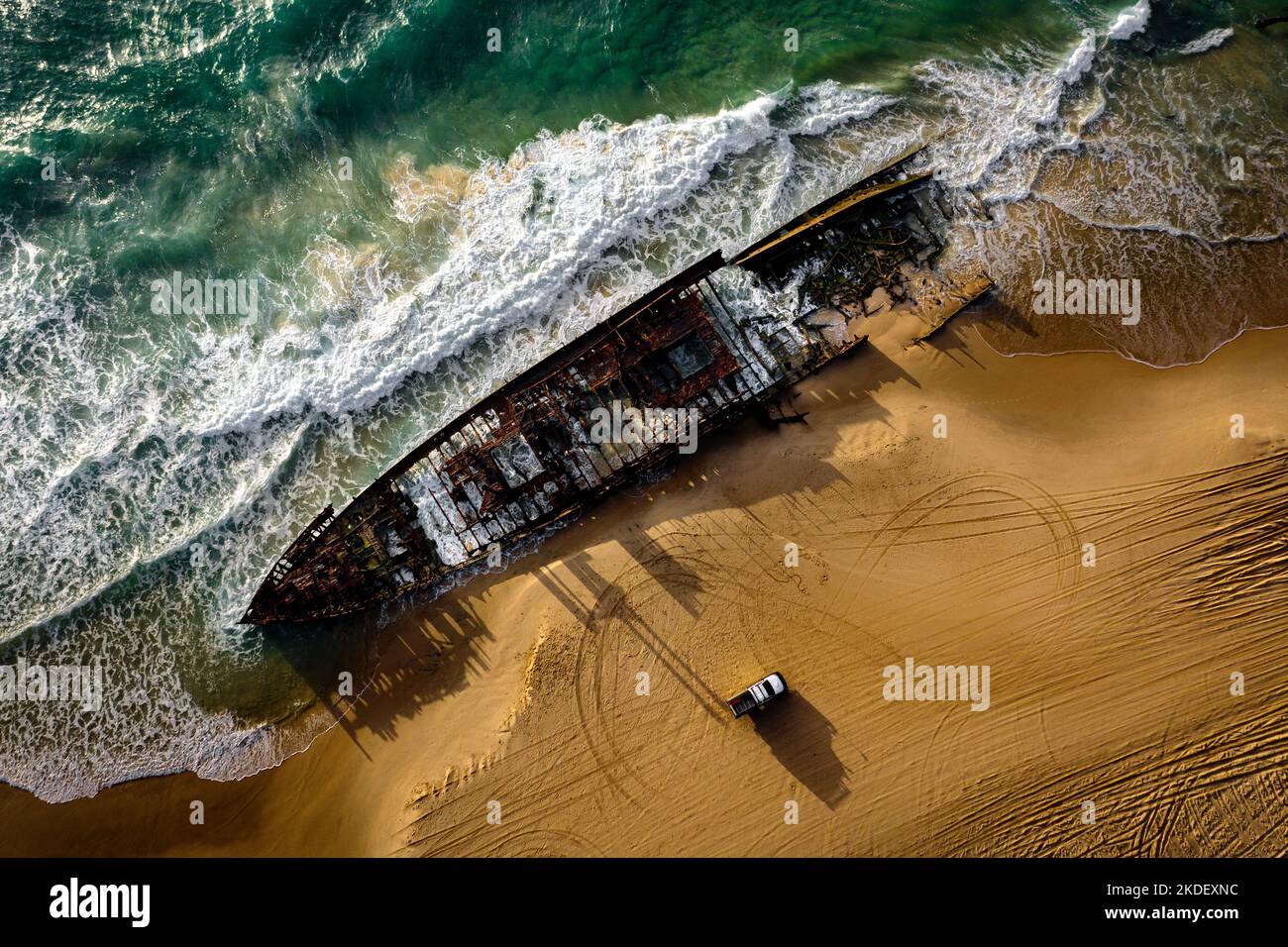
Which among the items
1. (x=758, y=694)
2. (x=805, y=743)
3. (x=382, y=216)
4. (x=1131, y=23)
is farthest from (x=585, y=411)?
(x=1131, y=23)

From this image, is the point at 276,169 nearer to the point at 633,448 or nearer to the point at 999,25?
the point at 633,448

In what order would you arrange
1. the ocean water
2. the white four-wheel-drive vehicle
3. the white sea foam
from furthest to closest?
1. the white sea foam
2. the ocean water
3. the white four-wheel-drive vehicle

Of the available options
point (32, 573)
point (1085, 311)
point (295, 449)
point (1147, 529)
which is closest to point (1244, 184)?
point (1085, 311)

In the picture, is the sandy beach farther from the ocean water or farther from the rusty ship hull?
the ocean water

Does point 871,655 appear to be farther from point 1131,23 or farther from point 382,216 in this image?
point 1131,23

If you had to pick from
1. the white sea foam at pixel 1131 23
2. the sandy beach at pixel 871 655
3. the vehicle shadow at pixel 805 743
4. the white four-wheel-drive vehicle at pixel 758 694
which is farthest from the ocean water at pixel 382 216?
the vehicle shadow at pixel 805 743

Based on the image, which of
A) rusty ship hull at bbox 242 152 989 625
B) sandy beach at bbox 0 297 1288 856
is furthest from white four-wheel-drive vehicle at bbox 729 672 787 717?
rusty ship hull at bbox 242 152 989 625
